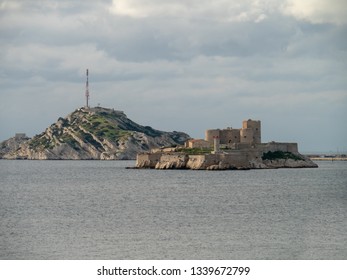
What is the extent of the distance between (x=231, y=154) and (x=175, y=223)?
219 ft

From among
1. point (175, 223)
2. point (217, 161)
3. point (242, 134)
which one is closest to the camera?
point (175, 223)

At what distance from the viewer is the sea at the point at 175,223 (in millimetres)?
32750

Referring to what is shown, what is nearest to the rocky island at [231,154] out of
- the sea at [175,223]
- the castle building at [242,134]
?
the castle building at [242,134]

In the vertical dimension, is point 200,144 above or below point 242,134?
below

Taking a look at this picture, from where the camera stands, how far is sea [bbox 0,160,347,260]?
1289 inches

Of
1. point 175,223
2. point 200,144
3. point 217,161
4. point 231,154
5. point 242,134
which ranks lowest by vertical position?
point 175,223

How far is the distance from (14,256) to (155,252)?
622cm

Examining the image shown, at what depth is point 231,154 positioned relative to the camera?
109750 mm

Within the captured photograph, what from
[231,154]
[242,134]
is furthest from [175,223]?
[242,134]

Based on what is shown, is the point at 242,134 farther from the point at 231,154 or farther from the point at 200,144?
the point at 231,154

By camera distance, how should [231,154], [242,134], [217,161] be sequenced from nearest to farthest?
[231,154]
[217,161]
[242,134]

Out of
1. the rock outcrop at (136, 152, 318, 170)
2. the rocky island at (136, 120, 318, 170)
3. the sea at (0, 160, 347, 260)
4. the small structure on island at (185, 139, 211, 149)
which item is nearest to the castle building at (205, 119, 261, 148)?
the rocky island at (136, 120, 318, 170)

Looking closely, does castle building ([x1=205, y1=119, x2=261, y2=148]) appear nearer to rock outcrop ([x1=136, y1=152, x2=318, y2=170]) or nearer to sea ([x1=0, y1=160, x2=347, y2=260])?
rock outcrop ([x1=136, y1=152, x2=318, y2=170])
